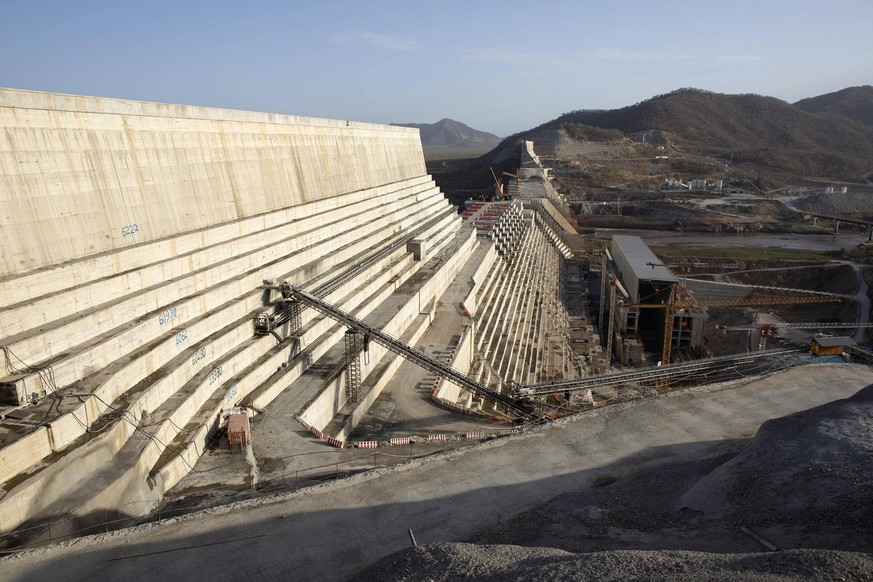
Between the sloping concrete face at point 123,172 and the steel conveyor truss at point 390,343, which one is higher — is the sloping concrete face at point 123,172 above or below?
above

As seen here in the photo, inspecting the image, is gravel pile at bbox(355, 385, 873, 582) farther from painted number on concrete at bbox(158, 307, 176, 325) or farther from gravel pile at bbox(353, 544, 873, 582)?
painted number on concrete at bbox(158, 307, 176, 325)

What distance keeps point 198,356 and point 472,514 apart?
778 centimetres

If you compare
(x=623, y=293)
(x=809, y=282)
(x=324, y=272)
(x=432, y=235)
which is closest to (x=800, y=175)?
(x=809, y=282)

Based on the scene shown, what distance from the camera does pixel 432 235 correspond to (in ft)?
117

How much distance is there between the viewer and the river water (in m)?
59.6

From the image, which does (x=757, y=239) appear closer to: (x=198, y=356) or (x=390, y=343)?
(x=390, y=343)

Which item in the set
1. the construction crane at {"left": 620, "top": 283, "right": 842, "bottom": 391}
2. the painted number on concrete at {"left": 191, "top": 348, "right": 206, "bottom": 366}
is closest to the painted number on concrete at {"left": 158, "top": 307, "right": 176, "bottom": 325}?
the painted number on concrete at {"left": 191, "top": 348, "right": 206, "bottom": 366}

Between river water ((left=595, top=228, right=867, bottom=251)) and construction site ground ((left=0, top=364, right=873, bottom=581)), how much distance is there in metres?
51.7

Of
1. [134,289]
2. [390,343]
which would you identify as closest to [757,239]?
[390,343]

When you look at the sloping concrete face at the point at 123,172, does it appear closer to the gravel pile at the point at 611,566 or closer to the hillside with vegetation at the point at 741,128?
the gravel pile at the point at 611,566

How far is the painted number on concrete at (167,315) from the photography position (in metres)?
14.3

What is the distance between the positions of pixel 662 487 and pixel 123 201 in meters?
12.9

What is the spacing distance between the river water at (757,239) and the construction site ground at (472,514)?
51739 mm

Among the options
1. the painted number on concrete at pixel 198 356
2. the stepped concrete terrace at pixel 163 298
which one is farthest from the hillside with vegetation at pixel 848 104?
the painted number on concrete at pixel 198 356
